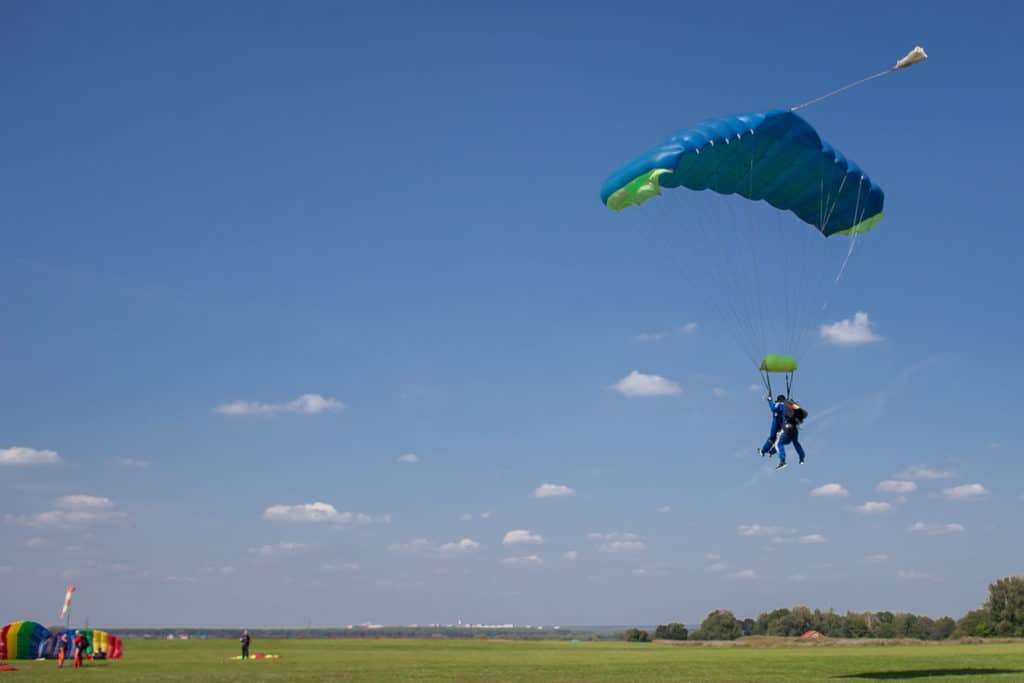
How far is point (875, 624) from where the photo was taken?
10719cm

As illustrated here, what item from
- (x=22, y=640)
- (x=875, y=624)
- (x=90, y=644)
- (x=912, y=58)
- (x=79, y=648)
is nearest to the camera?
(x=912, y=58)

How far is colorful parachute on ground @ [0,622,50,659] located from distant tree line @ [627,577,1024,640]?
61625 millimetres

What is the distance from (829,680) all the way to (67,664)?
103 ft

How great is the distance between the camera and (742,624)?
387 feet

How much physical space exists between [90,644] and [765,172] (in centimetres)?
3660

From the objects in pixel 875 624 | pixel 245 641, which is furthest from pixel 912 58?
pixel 875 624

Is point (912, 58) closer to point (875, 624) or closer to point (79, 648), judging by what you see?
point (79, 648)

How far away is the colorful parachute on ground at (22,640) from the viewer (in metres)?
41.1

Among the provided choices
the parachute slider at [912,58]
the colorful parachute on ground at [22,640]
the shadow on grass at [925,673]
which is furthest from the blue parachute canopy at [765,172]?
the colorful parachute on ground at [22,640]

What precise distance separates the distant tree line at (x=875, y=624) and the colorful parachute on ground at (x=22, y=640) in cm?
6163

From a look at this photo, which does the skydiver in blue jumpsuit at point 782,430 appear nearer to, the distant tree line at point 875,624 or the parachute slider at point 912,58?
the parachute slider at point 912,58

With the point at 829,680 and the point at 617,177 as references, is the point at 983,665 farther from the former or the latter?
the point at 617,177

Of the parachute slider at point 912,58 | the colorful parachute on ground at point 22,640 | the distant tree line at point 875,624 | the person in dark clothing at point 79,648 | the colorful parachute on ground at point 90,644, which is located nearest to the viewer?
the parachute slider at point 912,58

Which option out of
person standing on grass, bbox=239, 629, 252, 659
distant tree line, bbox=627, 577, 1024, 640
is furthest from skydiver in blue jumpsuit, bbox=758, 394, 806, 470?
distant tree line, bbox=627, 577, 1024, 640
